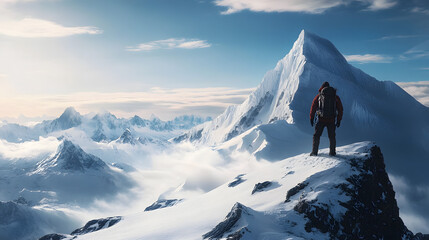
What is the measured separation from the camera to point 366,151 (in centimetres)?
2741

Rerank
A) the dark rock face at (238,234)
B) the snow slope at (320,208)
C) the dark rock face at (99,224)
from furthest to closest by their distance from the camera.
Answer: the dark rock face at (99,224), the snow slope at (320,208), the dark rock face at (238,234)

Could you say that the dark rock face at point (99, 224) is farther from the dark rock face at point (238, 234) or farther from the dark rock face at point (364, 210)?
the dark rock face at point (364, 210)

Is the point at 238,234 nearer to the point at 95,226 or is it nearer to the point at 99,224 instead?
the point at 99,224

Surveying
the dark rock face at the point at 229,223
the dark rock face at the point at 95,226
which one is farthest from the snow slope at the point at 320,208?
the dark rock face at the point at 95,226

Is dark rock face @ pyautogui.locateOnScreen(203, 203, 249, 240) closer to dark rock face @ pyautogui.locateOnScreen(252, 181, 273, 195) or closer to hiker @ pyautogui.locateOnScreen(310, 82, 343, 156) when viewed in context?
dark rock face @ pyautogui.locateOnScreen(252, 181, 273, 195)

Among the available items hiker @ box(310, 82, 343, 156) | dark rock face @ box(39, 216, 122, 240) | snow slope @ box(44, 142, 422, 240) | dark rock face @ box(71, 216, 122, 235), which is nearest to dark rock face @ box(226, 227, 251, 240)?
snow slope @ box(44, 142, 422, 240)

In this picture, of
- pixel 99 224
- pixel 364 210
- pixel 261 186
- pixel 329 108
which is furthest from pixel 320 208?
pixel 99 224

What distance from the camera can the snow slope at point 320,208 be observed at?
71.9ft

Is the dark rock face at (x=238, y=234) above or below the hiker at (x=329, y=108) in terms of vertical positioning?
below

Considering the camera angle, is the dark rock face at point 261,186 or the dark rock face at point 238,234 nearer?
the dark rock face at point 238,234

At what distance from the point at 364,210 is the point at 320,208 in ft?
13.2

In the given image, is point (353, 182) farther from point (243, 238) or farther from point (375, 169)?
point (243, 238)

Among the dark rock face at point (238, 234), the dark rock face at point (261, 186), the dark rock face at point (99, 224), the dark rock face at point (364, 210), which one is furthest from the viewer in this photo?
the dark rock face at point (99, 224)

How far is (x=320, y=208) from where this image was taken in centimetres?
2227
